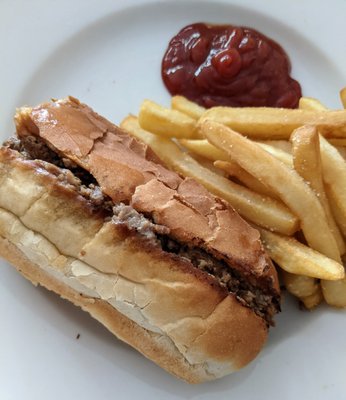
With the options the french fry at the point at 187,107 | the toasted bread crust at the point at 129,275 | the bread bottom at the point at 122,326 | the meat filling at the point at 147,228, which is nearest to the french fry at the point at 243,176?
the french fry at the point at 187,107

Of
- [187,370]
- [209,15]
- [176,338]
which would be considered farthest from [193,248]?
[209,15]

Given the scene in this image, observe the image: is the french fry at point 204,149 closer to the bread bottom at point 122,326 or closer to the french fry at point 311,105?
the french fry at point 311,105

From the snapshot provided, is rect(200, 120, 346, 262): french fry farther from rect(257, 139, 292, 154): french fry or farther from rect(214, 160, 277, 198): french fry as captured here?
rect(257, 139, 292, 154): french fry

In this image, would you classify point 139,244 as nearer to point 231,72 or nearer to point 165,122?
point 165,122

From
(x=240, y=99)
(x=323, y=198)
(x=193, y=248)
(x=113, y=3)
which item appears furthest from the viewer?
(x=113, y=3)

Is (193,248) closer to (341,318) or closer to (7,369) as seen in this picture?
(341,318)

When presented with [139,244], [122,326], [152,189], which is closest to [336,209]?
[152,189]
